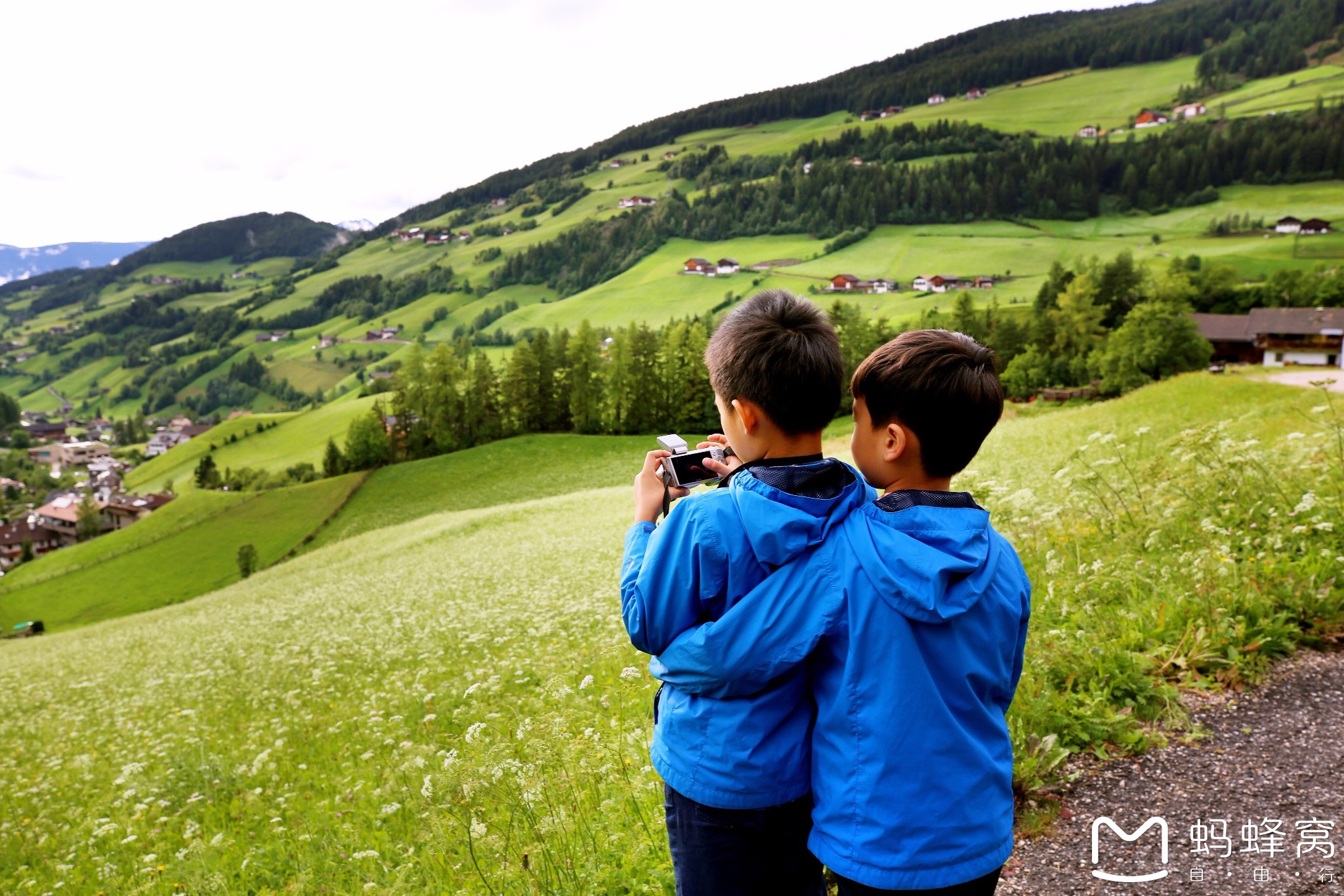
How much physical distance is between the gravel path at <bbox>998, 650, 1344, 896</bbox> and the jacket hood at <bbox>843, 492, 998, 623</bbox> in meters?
2.86

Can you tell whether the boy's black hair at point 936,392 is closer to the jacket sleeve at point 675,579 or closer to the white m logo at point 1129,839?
the jacket sleeve at point 675,579

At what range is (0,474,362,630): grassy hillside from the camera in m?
57.8

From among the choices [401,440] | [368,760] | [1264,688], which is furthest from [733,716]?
[401,440]

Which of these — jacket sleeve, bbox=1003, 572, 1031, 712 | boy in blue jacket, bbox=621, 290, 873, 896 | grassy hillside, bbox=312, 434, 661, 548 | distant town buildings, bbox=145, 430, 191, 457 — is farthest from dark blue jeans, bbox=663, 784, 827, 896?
distant town buildings, bbox=145, 430, 191, 457

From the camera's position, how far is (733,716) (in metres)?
2.47

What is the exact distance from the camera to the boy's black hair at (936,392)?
8.26 feet

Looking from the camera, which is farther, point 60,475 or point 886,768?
point 60,475

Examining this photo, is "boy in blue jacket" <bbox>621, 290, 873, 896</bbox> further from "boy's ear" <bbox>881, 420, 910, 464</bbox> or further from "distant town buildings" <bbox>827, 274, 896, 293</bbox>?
"distant town buildings" <bbox>827, 274, 896, 293</bbox>

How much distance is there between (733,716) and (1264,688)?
5.63m

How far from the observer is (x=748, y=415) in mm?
2605

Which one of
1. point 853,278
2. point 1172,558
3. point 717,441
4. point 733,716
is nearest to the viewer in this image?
point 733,716

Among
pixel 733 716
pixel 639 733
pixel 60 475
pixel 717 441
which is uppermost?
pixel 717 441

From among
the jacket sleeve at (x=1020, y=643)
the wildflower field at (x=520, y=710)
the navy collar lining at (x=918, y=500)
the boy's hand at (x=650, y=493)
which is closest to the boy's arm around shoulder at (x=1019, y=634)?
the jacket sleeve at (x=1020, y=643)

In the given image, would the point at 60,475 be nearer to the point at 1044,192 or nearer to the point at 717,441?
the point at 717,441
